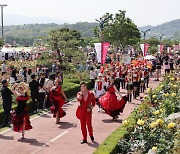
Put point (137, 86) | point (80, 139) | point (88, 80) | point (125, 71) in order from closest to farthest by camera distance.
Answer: point (80, 139), point (137, 86), point (125, 71), point (88, 80)

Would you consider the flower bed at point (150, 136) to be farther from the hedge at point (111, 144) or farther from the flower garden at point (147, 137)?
the hedge at point (111, 144)

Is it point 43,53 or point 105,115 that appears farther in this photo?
point 43,53

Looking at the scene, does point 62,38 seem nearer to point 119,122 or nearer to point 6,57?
point 119,122

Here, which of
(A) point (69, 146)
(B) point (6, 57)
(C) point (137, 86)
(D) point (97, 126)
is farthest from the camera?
(B) point (6, 57)

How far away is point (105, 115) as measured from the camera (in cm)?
1543

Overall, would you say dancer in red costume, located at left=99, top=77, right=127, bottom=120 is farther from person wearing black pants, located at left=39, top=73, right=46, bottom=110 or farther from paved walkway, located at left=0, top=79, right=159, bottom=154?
person wearing black pants, located at left=39, top=73, right=46, bottom=110

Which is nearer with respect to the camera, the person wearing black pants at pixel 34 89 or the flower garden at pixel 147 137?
the flower garden at pixel 147 137

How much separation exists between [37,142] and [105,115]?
14.6 feet

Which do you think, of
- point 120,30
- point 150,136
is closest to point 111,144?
point 150,136

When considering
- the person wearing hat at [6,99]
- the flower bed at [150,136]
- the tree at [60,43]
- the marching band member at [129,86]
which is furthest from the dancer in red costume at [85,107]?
the tree at [60,43]

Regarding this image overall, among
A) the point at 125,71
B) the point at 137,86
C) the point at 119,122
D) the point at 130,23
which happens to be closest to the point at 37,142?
the point at 119,122

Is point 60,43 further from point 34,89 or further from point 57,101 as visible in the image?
point 57,101

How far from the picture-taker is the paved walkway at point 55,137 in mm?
10656

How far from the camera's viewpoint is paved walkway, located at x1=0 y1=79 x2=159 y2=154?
10.7 meters
